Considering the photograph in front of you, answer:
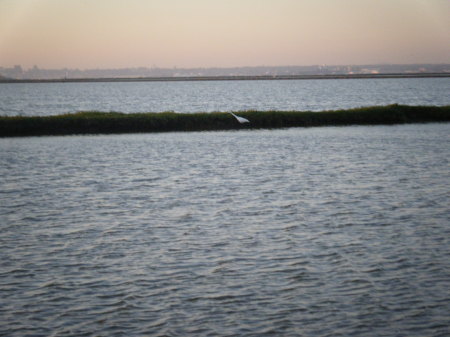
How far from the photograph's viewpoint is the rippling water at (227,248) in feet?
41.5

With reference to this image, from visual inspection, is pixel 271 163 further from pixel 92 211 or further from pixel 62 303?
pixel 62 303

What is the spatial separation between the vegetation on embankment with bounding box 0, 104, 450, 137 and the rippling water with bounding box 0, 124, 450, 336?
1690 centimetres

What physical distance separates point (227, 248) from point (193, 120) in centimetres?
3848

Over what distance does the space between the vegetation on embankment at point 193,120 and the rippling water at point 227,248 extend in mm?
16899

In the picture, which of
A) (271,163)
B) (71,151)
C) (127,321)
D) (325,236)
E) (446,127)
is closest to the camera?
(127,321)

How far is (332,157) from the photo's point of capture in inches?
1490

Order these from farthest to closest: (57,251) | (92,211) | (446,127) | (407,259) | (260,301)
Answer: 1. (446,127)
2. (92,211)
3. (57,251)
4. (407,259)
5. (260,301)

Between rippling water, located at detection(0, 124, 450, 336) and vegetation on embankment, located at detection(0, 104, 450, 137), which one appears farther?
vegetation on embankment, located at detection(0, 104, 450, 137)

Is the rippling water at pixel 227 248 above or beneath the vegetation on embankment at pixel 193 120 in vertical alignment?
beneath

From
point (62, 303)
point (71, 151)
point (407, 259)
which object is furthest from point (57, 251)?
point (71, 151)

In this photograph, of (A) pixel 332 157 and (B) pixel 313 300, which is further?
(A) pixel 332 157

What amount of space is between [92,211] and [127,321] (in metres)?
11.2

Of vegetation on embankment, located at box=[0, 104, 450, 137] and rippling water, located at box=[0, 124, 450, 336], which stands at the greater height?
vegetation on embankment, located at box=[0, 104, 450, 137]

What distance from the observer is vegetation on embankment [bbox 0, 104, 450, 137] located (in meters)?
52.7
